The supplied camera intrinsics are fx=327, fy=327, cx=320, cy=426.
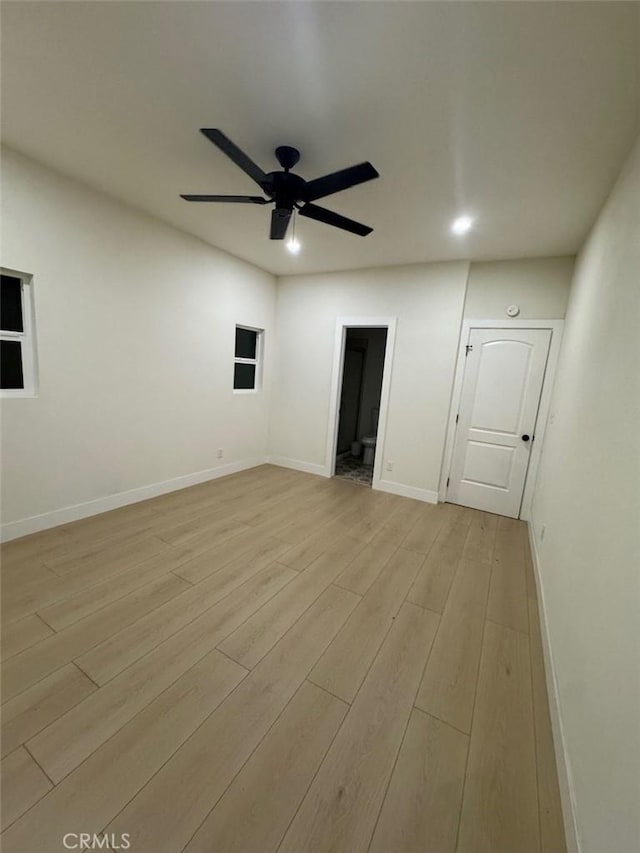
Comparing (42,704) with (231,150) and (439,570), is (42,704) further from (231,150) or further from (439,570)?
(231,150)

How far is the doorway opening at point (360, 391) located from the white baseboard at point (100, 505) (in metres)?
2.25

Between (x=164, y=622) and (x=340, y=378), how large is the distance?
3.30 meters

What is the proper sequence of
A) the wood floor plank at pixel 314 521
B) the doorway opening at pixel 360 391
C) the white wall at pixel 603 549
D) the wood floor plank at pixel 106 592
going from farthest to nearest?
the doorway opening at pixel 360 391 < the wood floor plank at pixel 314 521 < the wood floor plank at pixel 106 592 < the white wall at pixel 603 549

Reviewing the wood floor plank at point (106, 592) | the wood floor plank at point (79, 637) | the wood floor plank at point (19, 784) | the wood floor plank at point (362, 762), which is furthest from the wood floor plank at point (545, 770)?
the wood floor plank at point (106, 592)

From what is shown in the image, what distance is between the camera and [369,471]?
4.99 m

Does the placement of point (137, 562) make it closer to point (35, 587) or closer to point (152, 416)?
point (35, 587)

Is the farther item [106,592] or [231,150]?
[106,592]

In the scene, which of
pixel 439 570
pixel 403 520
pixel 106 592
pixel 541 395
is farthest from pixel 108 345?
pixel 541 395

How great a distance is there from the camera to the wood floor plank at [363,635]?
1545mm

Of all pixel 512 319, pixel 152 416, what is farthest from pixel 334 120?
pixel 152 416

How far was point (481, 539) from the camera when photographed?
305cm

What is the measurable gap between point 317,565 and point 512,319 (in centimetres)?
→ 311

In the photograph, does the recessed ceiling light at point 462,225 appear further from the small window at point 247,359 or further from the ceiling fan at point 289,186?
the small window at point 247,359

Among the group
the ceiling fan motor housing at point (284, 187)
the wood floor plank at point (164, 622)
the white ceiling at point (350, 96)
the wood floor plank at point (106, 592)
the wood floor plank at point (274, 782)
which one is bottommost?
the wood floor plank at point (274, 782)
